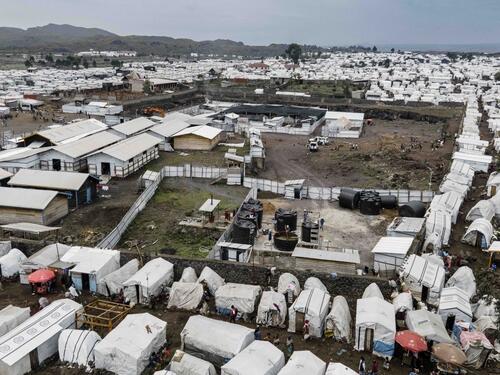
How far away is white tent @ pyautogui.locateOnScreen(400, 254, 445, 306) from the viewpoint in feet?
54.2

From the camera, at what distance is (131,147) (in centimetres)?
3384

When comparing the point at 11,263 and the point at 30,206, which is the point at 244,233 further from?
the point at 30,206

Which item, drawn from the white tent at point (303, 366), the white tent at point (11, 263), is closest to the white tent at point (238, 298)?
the white tent at point (303, 366)

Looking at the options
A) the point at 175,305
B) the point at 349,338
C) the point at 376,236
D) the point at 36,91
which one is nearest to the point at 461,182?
the point at 376,236

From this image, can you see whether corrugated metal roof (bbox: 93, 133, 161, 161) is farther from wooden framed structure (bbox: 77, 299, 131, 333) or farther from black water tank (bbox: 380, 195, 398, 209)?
black water tank (bbox: 380, 195, 398, 209)

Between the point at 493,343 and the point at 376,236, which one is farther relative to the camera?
the point at 376,236

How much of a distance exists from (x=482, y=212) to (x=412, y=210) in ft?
11.1

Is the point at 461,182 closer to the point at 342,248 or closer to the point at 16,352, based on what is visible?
the point at 342,248

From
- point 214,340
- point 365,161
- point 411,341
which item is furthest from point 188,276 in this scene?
point 365,161

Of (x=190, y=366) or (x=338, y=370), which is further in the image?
(x=190, y=366)

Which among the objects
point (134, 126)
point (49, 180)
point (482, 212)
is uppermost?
point (134, 126)

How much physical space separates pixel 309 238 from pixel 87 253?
1018 cm

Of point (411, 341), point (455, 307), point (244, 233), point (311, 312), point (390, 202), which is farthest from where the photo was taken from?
point (390, 202)

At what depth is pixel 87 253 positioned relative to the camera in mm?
17953
